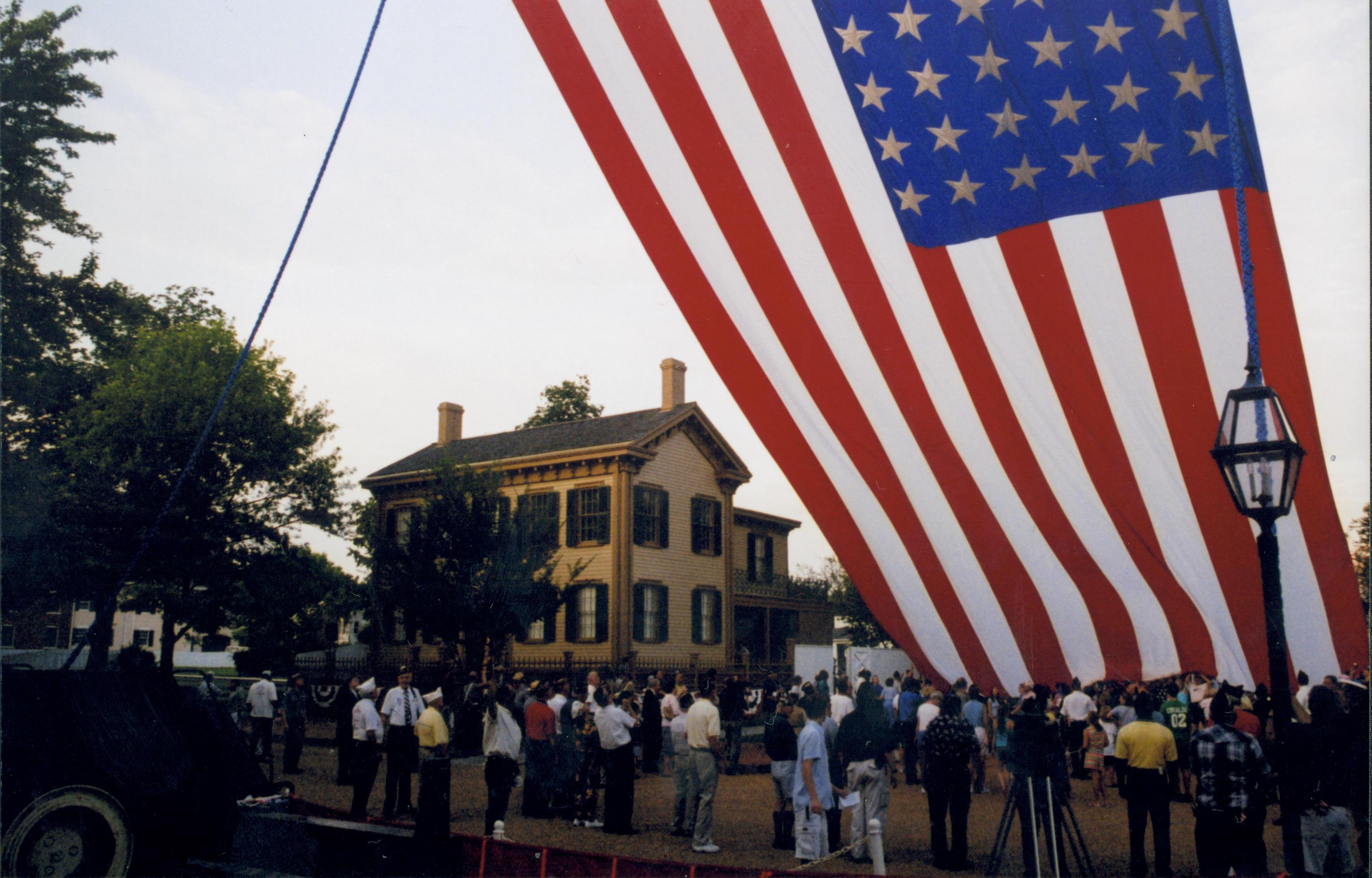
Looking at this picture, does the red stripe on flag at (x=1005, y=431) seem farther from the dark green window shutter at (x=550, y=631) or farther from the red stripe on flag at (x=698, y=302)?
the dark green window shutter at (x=550, y=631)

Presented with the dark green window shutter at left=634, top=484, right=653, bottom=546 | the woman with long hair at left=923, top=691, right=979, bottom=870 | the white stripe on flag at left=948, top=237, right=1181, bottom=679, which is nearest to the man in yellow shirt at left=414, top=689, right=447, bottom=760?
the woman with long hair at left=923, top=691, right=979, bottom=870

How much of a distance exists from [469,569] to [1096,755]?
15974 millimetres

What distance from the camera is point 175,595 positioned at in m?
31.5

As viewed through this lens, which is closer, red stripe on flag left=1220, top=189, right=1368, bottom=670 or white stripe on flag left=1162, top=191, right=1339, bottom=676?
red stripe on flag left=1220, top=189, right=1368, bottom=670

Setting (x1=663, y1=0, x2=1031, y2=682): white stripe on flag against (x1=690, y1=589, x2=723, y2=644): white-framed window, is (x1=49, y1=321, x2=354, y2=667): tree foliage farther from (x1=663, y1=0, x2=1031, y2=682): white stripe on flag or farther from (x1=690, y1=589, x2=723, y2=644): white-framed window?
(x1=663, y1=0, x2=1031, y2=682): white stripe on flag

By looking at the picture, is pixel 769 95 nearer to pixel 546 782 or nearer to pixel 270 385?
pixel 546 782

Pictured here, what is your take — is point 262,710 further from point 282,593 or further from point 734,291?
point 282,593

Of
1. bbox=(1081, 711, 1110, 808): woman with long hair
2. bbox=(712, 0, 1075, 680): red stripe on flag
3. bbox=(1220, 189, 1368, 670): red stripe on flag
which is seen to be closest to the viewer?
bbox=(1220, 189, 1368, 670): red stripe on flag

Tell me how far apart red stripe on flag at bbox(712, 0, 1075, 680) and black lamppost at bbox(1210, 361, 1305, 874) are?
198 cm

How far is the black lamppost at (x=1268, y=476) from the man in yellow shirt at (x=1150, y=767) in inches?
141

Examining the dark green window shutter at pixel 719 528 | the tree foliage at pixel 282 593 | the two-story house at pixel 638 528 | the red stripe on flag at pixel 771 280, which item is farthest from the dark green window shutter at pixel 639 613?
the red stripe on flag at pixel 771 280

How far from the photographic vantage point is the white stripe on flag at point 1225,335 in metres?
5.70

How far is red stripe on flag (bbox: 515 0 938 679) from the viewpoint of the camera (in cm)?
700

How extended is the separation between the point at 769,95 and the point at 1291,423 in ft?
12.6
